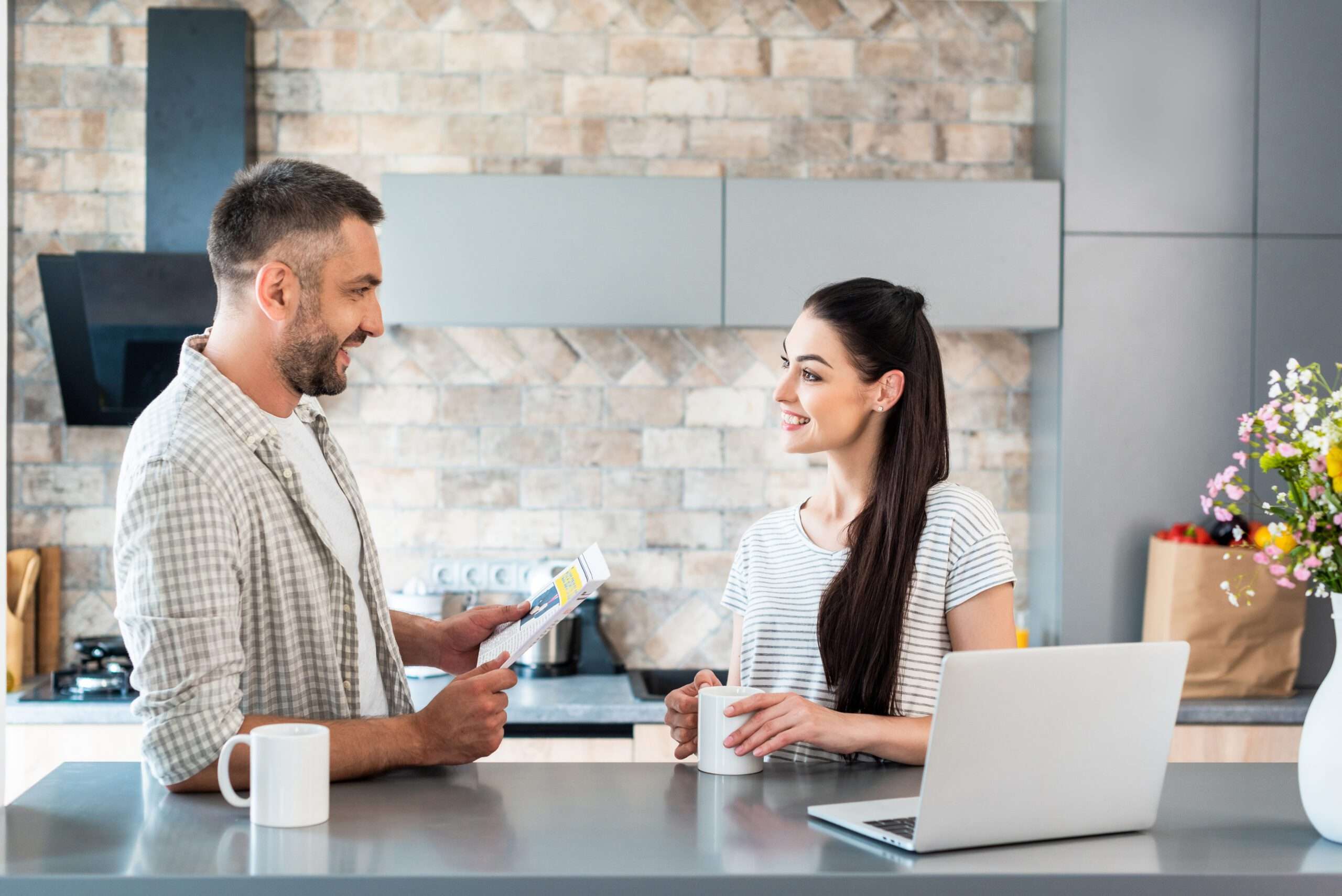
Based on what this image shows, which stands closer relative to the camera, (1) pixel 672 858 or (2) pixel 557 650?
(1) pixel 672 858

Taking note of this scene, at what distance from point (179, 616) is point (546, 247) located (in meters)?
1.90

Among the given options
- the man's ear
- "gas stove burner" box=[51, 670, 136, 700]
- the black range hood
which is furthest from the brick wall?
the man's ear

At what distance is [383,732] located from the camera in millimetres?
1398

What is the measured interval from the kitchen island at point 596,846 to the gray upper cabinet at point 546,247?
180cm

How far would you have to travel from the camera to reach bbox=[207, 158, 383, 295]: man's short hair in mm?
1560

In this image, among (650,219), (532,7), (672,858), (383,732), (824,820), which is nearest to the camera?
(672,858)

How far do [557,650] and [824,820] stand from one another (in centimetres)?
204

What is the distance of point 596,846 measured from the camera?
1.16 m

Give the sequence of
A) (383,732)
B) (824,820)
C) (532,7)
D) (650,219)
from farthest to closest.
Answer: (532,7)
(650,219)
(383,732)
(824,820)

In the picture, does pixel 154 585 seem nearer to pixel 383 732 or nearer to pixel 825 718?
pixel 383 732

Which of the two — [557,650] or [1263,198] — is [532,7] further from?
[1263,198]

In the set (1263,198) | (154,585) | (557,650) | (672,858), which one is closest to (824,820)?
(672,858)

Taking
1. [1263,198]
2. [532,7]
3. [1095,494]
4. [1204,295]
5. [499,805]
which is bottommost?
[499,805]

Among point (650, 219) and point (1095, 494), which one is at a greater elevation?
point (650, 219)
